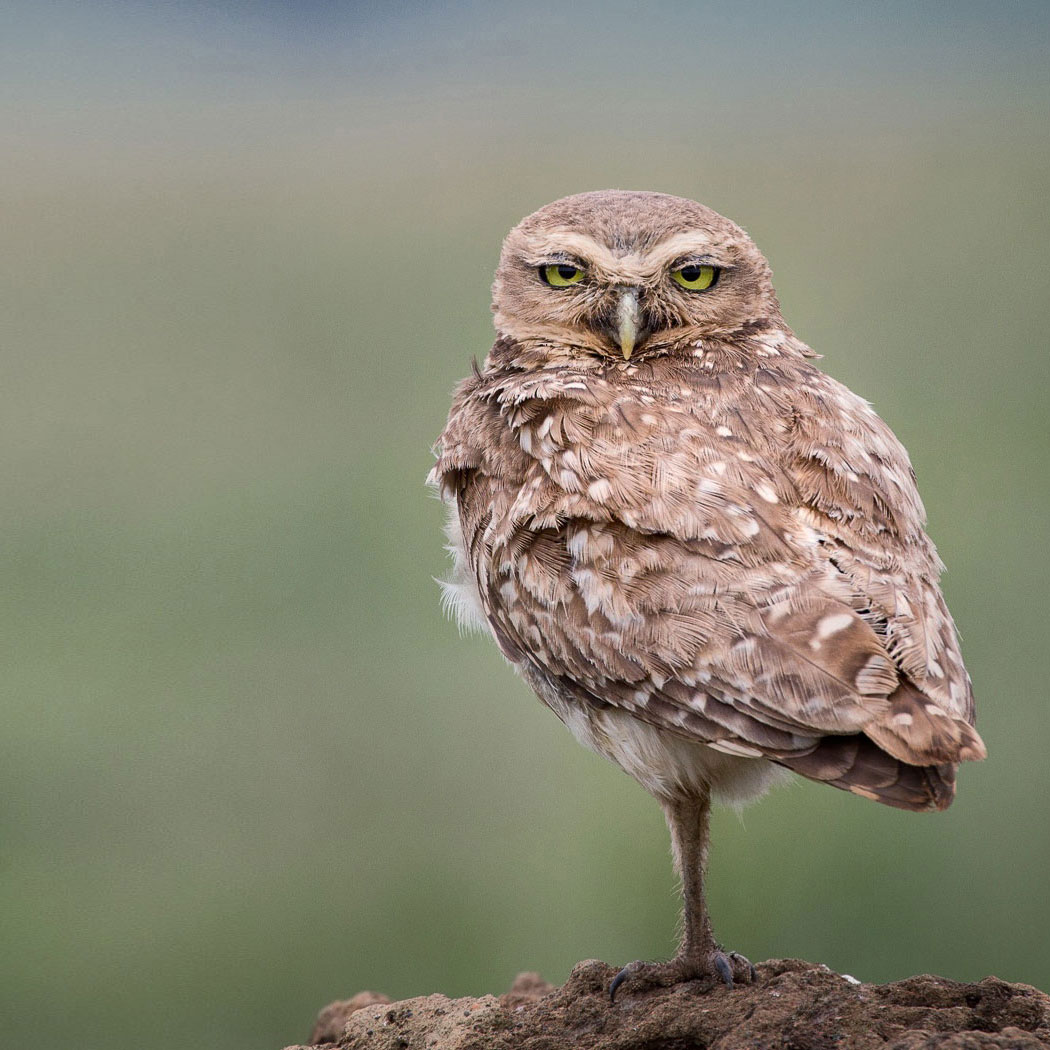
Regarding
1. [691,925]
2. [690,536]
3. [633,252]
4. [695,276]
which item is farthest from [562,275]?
[691,925]

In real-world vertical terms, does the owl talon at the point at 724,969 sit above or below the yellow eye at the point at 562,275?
below

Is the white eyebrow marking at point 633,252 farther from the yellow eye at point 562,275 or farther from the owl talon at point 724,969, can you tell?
the owl talon at point 724,969

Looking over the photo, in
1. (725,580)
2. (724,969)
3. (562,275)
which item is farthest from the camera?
(562,275)

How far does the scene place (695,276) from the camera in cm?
305

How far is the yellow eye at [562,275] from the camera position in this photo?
306 centimetres

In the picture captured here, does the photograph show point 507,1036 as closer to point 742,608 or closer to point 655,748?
point 655,748

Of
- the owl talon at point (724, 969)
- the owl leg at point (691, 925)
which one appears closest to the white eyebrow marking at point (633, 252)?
the owl leg at point (691, 925)

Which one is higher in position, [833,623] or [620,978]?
[833,623]

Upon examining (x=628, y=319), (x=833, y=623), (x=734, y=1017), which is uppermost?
(x=628, y=319)

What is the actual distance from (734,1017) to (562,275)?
1.67m

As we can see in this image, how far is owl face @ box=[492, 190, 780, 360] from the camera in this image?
2.98 metres

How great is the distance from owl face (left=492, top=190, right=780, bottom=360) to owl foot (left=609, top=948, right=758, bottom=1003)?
136 cm

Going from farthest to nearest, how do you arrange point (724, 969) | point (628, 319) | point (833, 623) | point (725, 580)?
point (628, 319)
point (724, 969)
point (725, 580)
point (833, 623)

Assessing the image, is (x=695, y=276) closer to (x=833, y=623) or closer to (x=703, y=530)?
(x=703, y=530)
